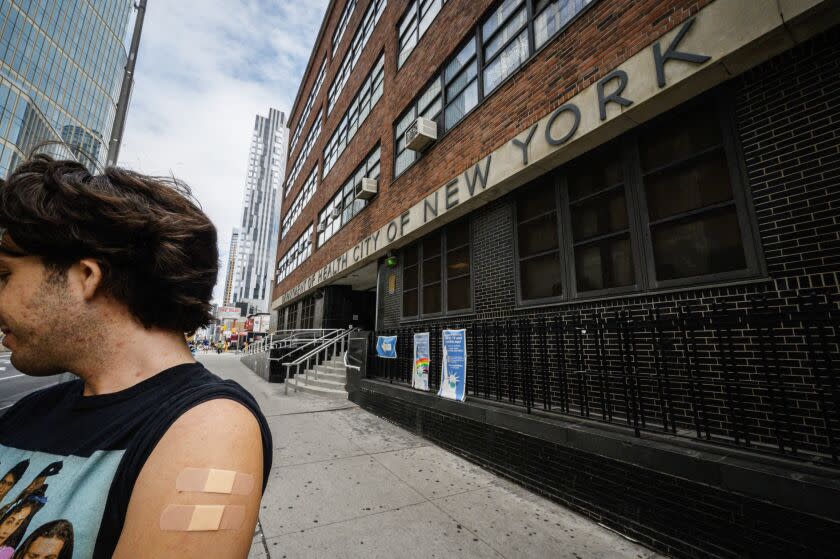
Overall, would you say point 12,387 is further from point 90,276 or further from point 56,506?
point 56,506

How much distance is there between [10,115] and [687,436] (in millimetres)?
59616

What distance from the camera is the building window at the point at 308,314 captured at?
17.4m

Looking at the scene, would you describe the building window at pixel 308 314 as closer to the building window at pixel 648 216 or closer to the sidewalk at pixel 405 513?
the sidewalk at pixel 405 513

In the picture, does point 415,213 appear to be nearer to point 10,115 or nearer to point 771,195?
point 771,195

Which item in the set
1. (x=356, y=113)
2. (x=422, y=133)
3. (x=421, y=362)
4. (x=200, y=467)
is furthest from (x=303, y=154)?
(x=200, y=467)

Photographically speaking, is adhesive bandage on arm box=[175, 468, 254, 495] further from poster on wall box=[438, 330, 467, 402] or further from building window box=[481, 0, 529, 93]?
building window box=[481, 0, 529, 93]

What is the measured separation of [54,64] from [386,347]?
67847mm

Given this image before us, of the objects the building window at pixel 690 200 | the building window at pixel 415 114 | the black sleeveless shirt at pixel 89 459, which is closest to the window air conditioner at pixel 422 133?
the building window at pixel 415 114

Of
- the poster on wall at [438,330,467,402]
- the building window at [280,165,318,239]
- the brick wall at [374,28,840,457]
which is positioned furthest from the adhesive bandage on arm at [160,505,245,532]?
the building window at [280,165,318,239]

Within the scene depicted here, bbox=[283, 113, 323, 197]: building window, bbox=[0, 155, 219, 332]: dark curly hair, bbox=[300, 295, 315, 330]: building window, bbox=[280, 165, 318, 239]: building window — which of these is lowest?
bbox=[0, 155, 219, 332]: dark curly hair

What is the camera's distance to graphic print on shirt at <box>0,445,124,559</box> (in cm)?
77

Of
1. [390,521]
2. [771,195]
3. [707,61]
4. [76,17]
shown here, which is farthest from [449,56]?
[76,17]

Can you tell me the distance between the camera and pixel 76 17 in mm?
48062

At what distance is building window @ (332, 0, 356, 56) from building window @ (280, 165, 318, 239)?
21.4 feet
